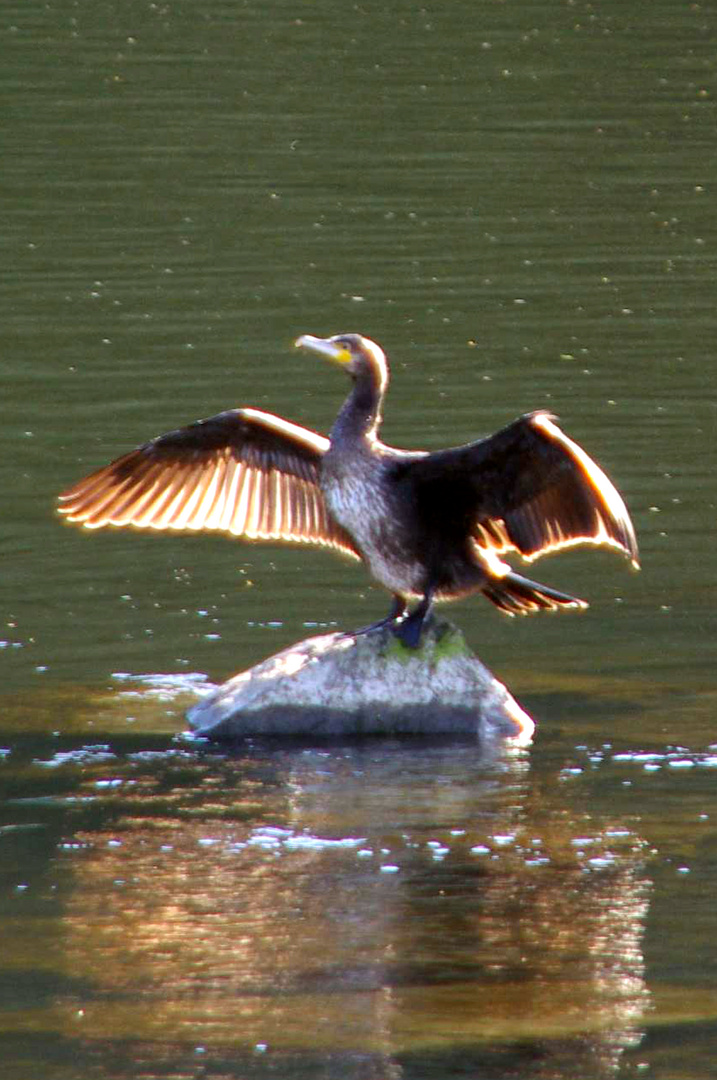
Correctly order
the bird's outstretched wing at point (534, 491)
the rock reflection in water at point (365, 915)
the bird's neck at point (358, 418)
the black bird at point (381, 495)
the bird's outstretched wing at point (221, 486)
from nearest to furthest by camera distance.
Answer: the rock reflection in water at point (365, 915) → the bird's outstretched wing at point (534, 491) → the black bird at point (381, 495) → the bird's neck at point (358, 418) → the bird's outstretched wing at point (221, 486)

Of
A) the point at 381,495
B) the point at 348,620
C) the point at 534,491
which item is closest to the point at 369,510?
the point at 381,495

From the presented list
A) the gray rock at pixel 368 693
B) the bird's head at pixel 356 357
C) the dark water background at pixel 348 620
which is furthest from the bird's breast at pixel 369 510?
the dark water background at pixel 348 620

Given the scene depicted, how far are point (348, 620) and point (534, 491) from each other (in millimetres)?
1811

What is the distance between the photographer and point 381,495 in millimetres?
8414

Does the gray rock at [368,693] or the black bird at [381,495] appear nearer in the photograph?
the black bird at [381,495]

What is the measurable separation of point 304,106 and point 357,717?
15.1 meters

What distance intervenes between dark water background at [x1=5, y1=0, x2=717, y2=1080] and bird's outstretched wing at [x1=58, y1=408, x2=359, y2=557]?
20.8 inches

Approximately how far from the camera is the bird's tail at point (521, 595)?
8609 mm

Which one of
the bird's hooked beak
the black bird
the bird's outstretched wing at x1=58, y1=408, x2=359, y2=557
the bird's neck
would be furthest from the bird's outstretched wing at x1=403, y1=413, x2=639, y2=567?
the bird's outstretched wing at x1=58, y1=408, x2=359, y2=557

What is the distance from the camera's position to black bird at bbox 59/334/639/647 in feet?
26.5

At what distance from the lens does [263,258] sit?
17.0 meters

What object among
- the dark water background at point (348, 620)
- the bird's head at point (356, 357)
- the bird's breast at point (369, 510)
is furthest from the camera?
the bird's head at point (356, 357)

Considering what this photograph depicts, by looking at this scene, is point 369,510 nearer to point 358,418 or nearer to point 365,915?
point 358,418

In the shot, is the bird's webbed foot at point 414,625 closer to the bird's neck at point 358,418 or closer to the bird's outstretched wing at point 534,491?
the bird's outstretched wing at point 534,491
